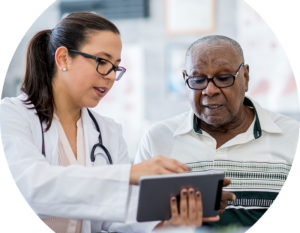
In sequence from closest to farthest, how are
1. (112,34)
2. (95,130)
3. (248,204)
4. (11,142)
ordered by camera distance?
(11,142) → (112,34) → (95,130) → (248,204)

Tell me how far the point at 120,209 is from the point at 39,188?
0.71ft

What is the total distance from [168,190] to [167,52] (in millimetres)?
2048

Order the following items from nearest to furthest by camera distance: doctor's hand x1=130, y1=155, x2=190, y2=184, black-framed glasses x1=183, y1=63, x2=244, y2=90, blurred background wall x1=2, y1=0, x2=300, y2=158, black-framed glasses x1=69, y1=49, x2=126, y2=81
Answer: doctor's hand x1=130, y1=155, x2=190, y2=184 → black-framed glasses x1=69, y1=49, x2=126, y2=81 → black-framed glasses x1=183, y1=63, x2=244, y2=90 → blurred background wall x1=2, y1=0, x2=300, y2=158

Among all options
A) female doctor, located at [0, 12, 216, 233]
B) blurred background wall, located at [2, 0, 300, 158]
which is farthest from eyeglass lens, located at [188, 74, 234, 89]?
blurred background wall, located at [2, 0, 300, 158]

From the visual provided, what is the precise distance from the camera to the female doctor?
39.7 inches

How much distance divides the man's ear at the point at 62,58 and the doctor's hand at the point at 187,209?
0.53 metres

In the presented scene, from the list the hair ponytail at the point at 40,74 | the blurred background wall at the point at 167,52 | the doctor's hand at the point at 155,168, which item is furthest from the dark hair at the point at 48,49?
the blurred background wall at the point at 167,52

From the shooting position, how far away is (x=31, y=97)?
1236mm

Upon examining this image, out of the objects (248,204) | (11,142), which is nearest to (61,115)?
(11,142)

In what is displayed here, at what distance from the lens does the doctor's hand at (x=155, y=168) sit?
96 cm

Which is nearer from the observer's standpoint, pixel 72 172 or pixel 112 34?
pixel 72 172

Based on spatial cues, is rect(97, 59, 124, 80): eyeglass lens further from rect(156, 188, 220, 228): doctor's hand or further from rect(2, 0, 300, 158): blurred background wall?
rect(2, 0, 300, 158): blurred background wall

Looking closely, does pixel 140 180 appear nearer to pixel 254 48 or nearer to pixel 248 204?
pixel 248 204

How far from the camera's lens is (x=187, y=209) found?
3.56ft
